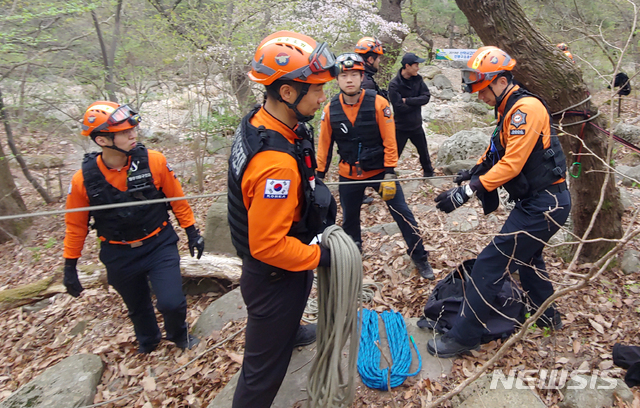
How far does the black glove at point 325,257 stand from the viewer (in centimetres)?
233

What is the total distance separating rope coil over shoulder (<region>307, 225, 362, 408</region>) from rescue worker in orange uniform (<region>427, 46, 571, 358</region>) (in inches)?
40.4

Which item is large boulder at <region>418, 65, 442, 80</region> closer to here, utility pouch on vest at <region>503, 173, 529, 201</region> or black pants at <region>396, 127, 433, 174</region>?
black pants at <region>396, 127, 433, 174</region>

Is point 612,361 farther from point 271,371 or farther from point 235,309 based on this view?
point 235,309

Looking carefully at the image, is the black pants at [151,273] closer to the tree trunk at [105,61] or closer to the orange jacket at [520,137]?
the orange jacket at [520,137]

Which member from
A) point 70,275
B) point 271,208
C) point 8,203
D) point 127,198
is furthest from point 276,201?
point 8,203

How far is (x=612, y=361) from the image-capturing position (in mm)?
2934

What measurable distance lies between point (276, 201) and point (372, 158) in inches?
94.7

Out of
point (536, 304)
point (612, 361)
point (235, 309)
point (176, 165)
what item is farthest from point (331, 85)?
point (612, 361)

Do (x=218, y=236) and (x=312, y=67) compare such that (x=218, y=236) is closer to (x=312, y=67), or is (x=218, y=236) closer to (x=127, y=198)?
(x=127, y=198)

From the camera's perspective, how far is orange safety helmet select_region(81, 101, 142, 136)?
10.1 ft

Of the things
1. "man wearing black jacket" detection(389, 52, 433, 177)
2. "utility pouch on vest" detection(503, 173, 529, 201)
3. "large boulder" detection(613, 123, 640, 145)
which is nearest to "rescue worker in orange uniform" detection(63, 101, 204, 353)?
"utility pouch on vest" detection(503, 173, 529, 201)

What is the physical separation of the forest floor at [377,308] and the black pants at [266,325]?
79 centimetres

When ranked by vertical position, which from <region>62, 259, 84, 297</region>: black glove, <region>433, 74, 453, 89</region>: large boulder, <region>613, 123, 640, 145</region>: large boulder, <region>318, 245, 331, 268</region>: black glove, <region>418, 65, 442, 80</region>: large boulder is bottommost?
<region>62, 259, 84, 297</region>: black glove

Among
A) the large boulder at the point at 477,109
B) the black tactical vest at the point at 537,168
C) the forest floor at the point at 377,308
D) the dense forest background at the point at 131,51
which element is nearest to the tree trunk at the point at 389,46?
the dense forest background at the point at 131,51
